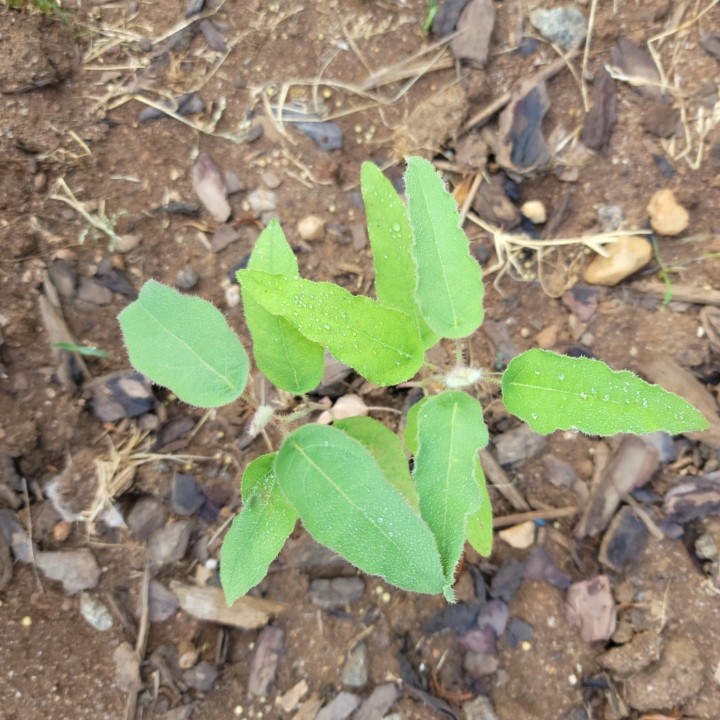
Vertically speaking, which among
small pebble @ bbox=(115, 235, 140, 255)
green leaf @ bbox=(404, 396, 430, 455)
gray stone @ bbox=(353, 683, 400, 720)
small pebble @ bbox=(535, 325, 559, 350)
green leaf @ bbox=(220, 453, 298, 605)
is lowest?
gray stone @ bbox=(353, 683, 400, 720)

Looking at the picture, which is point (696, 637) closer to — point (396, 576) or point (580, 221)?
point (396, 576)

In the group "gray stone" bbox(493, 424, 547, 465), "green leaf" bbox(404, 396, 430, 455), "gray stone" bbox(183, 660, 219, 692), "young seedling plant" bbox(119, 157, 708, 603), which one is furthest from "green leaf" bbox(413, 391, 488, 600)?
"gray stone" bbox(183, 660, 219, 692)

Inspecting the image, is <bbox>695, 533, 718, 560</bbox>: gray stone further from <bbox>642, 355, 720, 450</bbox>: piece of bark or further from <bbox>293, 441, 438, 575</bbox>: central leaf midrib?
<bbox>293, 441, 438, 575</bbox>: central leaf midrib

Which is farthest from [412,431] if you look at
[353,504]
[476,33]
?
[476,33]

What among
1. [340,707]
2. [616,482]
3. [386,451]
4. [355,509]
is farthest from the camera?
[616,482]

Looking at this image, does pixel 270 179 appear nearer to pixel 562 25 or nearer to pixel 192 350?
pixel 192 350

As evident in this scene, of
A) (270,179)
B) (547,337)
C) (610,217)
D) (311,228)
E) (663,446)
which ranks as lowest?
(663,446)
